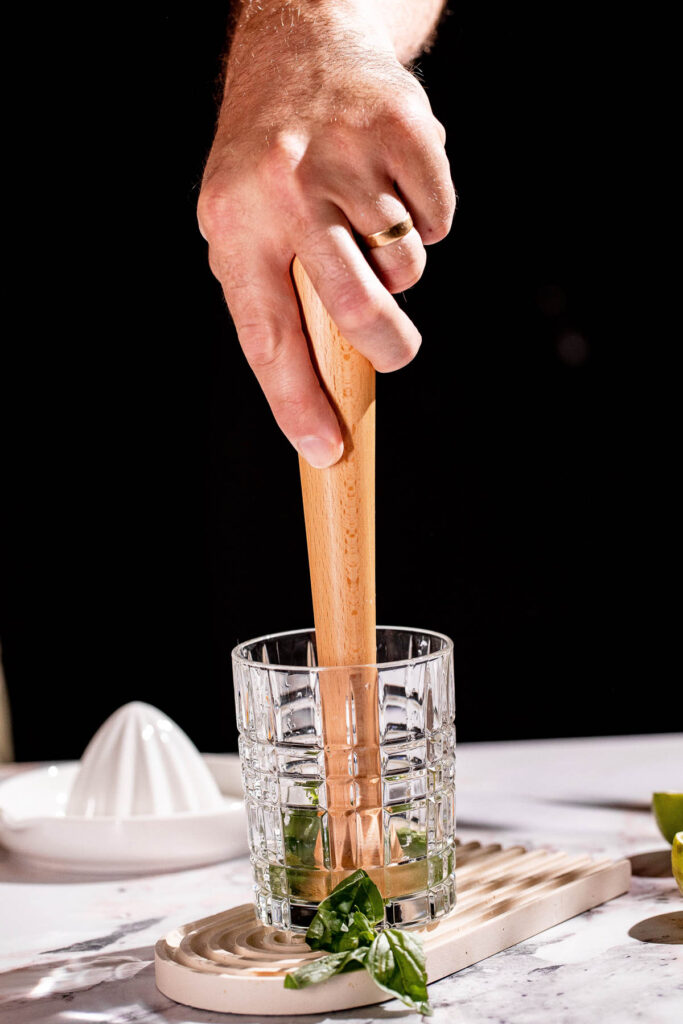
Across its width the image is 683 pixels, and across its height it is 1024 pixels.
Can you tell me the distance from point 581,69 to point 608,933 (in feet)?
5.67

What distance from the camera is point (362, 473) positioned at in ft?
2.38

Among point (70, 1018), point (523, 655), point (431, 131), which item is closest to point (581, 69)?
point (523, 655)

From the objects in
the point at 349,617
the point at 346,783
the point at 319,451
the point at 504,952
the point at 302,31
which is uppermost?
the point at 302,31

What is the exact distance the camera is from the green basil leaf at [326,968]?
67 centimetres

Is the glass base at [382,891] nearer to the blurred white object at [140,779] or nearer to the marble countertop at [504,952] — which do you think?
the marble countertop at [504,952]

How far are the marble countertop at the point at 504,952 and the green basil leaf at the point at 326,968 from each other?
0.03 m

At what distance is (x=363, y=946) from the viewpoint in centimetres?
69

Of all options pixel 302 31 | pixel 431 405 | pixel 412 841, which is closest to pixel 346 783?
pixel 412 841

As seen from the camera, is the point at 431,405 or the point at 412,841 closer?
the point at 412,841

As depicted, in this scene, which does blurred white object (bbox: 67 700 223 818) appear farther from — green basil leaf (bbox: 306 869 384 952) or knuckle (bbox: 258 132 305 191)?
knuckle (bbox: 258 132 305 191)

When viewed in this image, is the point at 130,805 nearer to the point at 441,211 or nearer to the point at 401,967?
the point at 401,967

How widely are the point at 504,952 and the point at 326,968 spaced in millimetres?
148

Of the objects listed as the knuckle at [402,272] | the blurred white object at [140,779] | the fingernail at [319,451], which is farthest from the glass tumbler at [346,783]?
the blurred white object at [140,779]

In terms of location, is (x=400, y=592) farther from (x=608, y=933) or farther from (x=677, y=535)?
(x=608, y=933)
